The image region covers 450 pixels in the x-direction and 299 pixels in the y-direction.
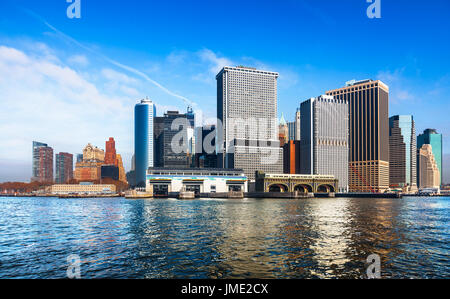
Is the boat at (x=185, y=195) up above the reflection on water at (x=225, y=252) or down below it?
below

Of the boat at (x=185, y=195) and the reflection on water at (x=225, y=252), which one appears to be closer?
the reflection on water at (x=225, y=252)

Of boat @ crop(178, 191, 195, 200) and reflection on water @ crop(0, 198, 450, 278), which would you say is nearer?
reflection on water @ crop(0, 198, 450, 278)

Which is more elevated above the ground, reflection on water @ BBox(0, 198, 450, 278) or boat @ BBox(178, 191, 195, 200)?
reflection on water @ BBox(0, 198, 450, 278)

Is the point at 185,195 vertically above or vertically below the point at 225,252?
below

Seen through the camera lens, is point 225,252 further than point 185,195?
No

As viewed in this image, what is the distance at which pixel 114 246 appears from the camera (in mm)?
36688
